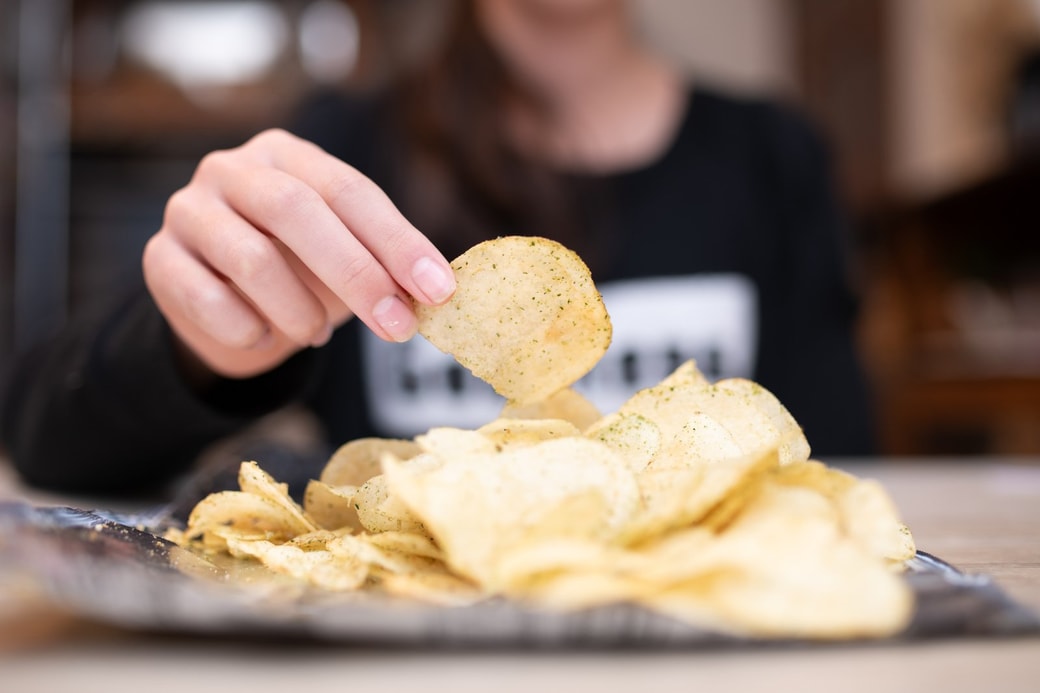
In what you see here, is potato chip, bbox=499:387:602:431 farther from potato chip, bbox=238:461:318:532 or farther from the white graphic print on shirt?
the white graphic print on shirt

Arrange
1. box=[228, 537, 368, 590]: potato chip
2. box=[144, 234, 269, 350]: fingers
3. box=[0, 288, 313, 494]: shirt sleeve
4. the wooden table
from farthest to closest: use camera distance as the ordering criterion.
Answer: box=[0, 288, 313, 494]: shirt sleeve < box=[144, 234, 269, 350]: fingers < box=[228, 537, 368, 590]: potato chip < the wooden table

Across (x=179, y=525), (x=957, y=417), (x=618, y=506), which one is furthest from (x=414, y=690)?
(x=957, y=417)

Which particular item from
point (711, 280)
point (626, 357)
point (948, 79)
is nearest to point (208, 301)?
point (626, 357)

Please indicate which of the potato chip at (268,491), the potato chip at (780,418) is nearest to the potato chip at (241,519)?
the potato chip at (268,491)

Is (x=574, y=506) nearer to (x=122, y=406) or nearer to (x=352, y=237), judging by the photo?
(x=352, y=237)

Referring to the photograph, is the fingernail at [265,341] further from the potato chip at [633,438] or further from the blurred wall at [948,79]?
the blurred wall at [948,79]

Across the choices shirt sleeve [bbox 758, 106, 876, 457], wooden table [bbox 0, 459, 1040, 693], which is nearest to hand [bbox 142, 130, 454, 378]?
wooden table [bbox 0, 459, 1040, 693]
